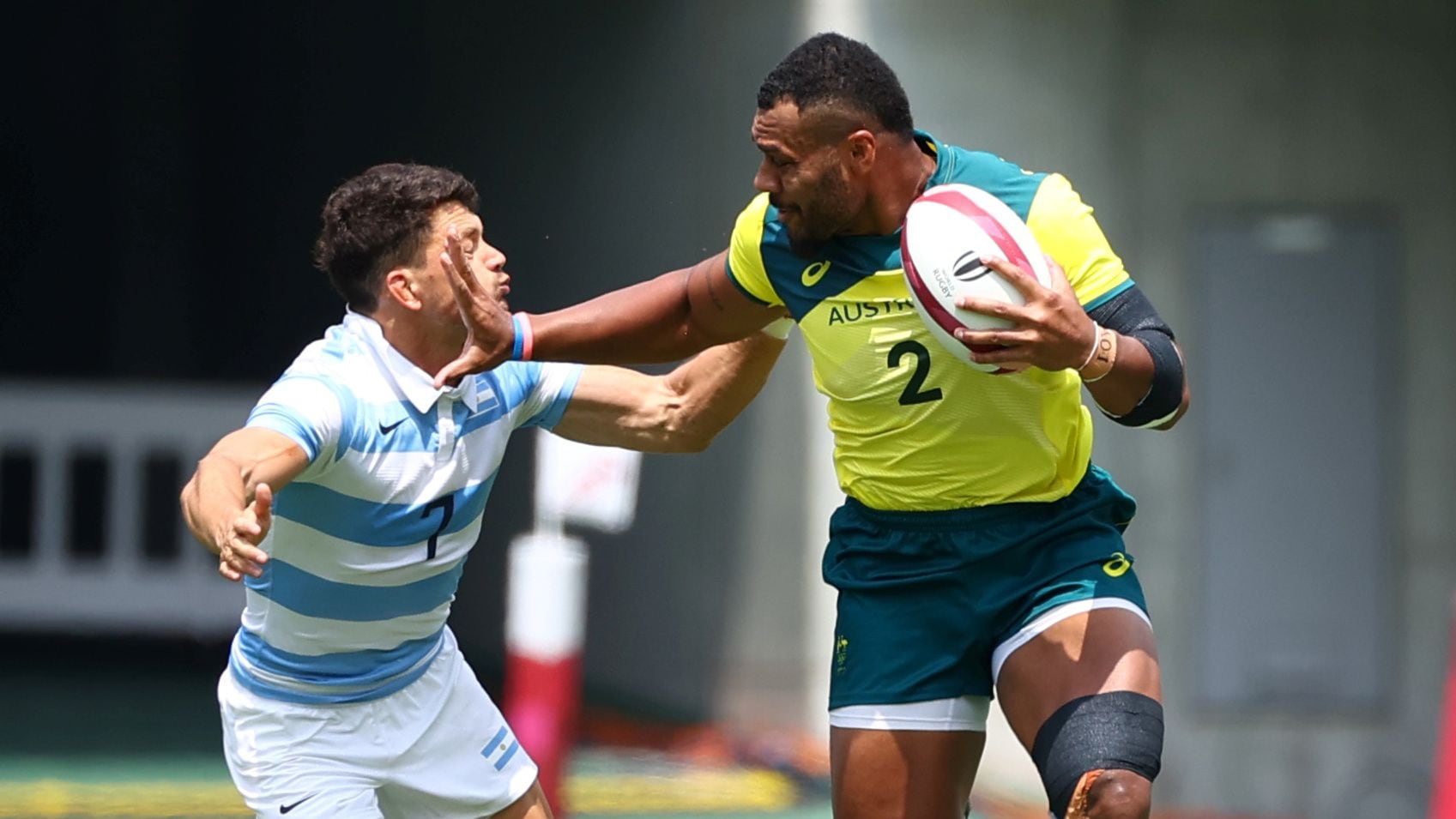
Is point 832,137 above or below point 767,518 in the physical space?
above

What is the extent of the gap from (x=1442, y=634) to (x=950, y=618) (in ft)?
17.3

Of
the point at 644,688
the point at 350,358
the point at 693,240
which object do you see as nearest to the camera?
the point at 350,358

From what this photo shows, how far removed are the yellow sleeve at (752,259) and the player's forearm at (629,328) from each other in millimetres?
197

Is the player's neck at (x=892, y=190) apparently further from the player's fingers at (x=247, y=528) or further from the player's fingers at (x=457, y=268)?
the player's fingers at (x=247, y=528)

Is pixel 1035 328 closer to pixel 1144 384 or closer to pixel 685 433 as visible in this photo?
pixel 1144 384

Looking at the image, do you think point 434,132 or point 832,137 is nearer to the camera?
point 832,137

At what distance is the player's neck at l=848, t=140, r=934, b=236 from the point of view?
4148 millimetres

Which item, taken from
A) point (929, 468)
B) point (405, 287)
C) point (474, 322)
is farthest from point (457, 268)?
point (929, 468)

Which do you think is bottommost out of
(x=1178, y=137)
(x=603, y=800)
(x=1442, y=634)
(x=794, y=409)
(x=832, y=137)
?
(x=603, y=800)

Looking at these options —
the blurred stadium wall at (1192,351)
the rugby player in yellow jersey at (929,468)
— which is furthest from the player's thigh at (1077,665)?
the blurred stadium wall at (1192,351)

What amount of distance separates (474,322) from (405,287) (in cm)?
34

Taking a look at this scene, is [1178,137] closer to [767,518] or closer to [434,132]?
[767,518]

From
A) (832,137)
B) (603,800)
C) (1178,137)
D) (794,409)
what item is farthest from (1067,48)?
(832,137)

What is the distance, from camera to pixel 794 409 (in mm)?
8922
